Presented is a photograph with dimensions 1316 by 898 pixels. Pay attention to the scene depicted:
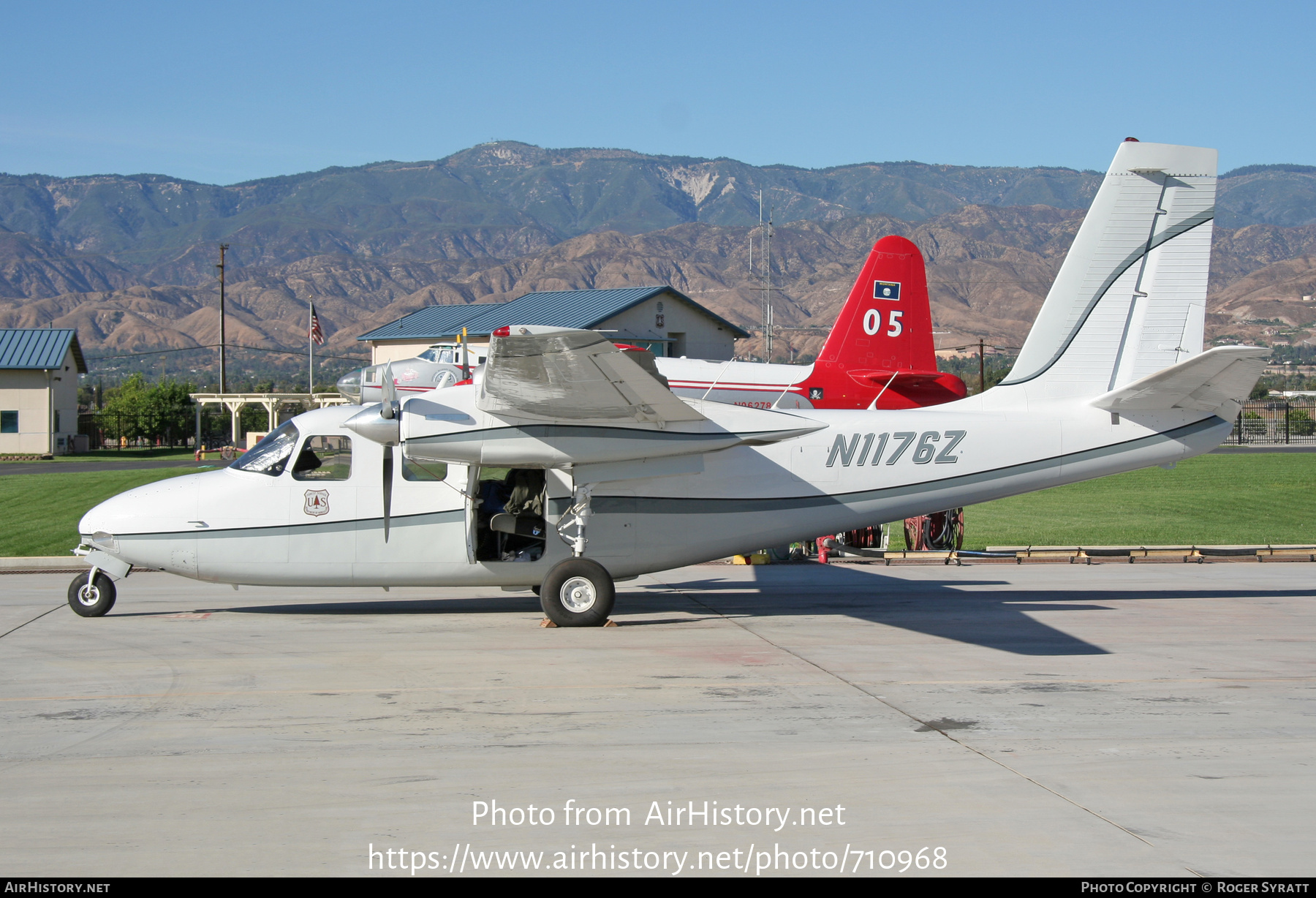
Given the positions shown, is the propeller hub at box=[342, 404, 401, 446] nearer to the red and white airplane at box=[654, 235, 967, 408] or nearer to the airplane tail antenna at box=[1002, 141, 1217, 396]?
the red and white airplane at box=[654, 235, 967, 408]

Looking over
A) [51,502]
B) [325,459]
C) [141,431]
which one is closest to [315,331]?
[141,431]

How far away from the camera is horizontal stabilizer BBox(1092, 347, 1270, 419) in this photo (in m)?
11.4

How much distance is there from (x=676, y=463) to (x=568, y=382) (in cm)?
229

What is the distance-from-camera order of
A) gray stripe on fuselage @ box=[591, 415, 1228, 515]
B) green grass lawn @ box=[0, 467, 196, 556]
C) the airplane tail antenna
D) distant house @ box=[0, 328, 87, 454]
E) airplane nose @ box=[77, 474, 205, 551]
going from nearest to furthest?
airplane nose @ box=[77, 474, 205, 551]
gray stripe on fuselage @ box=[591, 415, 1228, 515]
the airplane tail antenna
green grass lawn @ box=[0, 467, 196, 556]
distant house @ box=[0, 328, 87, 454]

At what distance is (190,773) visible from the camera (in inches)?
263

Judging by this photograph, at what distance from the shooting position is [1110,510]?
2847 cm

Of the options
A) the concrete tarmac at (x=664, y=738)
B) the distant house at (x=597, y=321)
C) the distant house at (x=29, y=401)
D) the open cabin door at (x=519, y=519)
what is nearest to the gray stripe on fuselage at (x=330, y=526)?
the open cabin door at (x=519, y=519)

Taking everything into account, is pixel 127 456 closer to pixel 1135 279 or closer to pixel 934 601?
pixel 934 601

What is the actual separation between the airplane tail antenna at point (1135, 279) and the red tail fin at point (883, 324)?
4.95m

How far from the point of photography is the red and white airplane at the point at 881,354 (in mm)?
17781

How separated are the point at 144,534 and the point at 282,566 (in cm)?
161

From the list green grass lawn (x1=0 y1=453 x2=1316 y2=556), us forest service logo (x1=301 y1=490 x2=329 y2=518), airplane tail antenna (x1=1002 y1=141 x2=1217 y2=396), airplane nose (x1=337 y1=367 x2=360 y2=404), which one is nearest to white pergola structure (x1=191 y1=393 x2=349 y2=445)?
green grass lawn (x1=0 y1=453 x2=1316 y2=556)

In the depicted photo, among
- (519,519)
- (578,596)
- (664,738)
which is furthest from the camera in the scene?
(519,519)

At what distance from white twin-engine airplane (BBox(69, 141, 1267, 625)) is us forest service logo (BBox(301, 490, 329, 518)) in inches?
0.8
